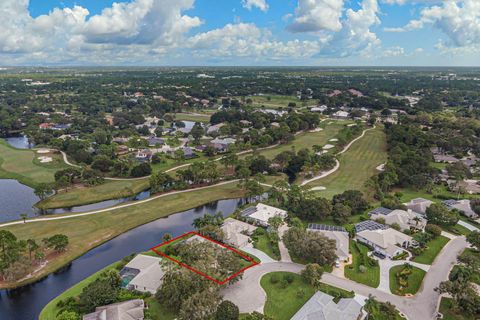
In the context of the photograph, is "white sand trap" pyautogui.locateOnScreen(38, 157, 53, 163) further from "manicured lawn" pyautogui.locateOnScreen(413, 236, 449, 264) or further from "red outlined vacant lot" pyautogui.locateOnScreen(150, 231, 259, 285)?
"manicured lawn" pyautogui.locateOnScreen(413, 236, 449, 264)

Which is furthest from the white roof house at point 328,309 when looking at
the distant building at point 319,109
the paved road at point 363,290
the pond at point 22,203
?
the distant building at point 319,109

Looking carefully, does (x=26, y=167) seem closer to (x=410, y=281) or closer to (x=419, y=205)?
(x=410, y=281)

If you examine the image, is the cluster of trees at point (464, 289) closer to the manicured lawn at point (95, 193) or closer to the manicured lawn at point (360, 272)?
the manicured lawn at point (360, 272)

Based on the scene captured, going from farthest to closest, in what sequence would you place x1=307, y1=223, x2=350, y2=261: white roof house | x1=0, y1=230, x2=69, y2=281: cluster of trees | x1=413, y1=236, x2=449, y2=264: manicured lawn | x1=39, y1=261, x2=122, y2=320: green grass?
x1=413, y1=236, x2=449, y2=264: manicured lawn → x1=307, y1=223, x2=350, y2=261: white roof house → x1=0, y1=230, x2=69, y2=281: cluster of trees → x1=39, y1=261, x2=122, y2=320: green grass

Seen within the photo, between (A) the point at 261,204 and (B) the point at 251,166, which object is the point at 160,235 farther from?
(B) the point at 251,166

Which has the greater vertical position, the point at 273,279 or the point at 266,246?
the point at 273,279

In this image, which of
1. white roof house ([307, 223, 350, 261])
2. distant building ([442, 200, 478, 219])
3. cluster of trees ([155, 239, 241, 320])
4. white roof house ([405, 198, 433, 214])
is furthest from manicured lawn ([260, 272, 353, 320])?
distant building ([442, 200, 478, 219])

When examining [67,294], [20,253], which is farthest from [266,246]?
[20,253]
